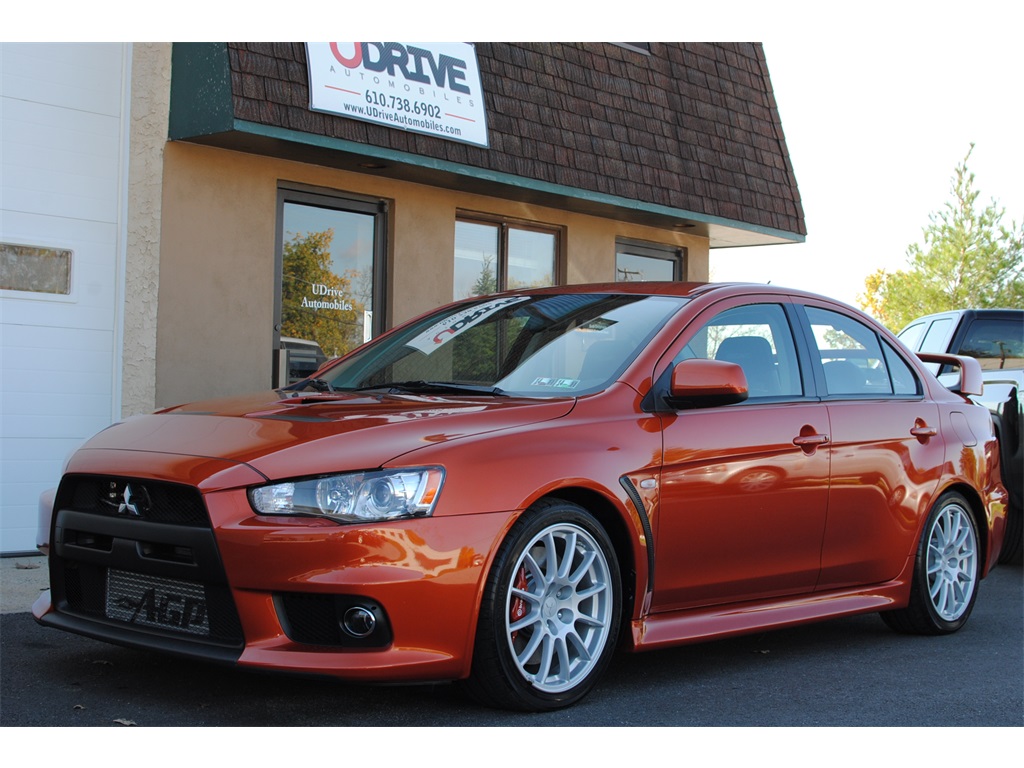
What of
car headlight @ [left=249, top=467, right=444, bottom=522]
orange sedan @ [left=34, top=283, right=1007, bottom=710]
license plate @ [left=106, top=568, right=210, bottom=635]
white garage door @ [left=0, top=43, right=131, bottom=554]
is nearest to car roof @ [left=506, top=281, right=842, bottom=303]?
orange sedan @ [left=34, top=283, right=1007, bottom=710]

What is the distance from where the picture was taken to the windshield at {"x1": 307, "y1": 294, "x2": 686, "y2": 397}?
16.3 ft

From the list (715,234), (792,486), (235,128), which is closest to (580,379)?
(792,486)

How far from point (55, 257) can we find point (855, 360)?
5383 millimetres

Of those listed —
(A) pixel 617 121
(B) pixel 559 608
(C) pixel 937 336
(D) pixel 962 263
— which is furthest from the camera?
(D) pixel 962 263

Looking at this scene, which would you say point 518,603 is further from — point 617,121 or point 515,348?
point 617,121

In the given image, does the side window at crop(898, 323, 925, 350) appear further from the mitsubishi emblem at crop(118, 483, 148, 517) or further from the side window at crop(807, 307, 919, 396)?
the mitsubishi emblem at crop(118, 483, 148, 517)

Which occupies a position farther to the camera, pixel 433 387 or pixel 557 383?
pixel 433 387

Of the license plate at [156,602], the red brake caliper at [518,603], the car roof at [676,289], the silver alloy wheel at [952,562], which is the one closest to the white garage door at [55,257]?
the car roof at [676,289]

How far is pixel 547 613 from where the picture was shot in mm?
4367

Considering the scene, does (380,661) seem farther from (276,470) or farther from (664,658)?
(664,658)

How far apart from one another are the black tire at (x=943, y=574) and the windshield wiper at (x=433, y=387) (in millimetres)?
2612

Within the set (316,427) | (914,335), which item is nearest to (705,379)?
(316,427)

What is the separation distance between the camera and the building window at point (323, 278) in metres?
9.51

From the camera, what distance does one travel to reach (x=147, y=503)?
4184 millimetres
